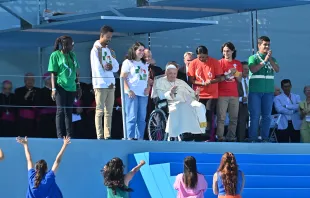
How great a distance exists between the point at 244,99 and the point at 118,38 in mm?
3712

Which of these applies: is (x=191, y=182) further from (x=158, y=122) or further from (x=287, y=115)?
(x=287, y=115)

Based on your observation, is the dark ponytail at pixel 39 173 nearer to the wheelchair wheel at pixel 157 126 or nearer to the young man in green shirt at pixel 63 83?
the young man in green shirt at pixel 63 83

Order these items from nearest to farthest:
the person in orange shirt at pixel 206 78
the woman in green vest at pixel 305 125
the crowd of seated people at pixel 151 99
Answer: the crowd of seated people at pixel 151 99 → the person in orange shirt at pixel 206 78 → the woman in green vest at pixel 305 125

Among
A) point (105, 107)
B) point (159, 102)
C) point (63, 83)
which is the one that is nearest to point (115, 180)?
point (63, 83)

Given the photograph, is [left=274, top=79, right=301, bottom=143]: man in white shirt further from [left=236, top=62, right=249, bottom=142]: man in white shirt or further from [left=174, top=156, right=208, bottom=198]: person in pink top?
[left=174, top=156, right=208, bottom=198]: person in pink top

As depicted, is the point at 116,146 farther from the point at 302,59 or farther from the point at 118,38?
the point at 302,59

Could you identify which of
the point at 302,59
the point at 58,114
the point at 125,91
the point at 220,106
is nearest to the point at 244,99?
the point at 220,106

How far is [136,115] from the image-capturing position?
1461cm

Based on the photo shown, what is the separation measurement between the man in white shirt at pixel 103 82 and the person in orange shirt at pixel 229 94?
1.80 meters

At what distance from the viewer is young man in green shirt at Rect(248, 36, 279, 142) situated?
15.4m

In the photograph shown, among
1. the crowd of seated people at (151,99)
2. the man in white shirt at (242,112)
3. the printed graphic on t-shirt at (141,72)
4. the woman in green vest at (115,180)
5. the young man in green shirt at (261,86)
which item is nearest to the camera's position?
the woman in green vest at (115,180)

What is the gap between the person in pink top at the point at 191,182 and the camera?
12.2 m

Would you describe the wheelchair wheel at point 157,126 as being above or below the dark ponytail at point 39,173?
above

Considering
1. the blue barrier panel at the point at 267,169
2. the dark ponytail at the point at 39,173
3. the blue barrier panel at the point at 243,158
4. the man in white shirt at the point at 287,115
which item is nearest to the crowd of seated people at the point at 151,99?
the blue barrier panel at the point at 243,158
